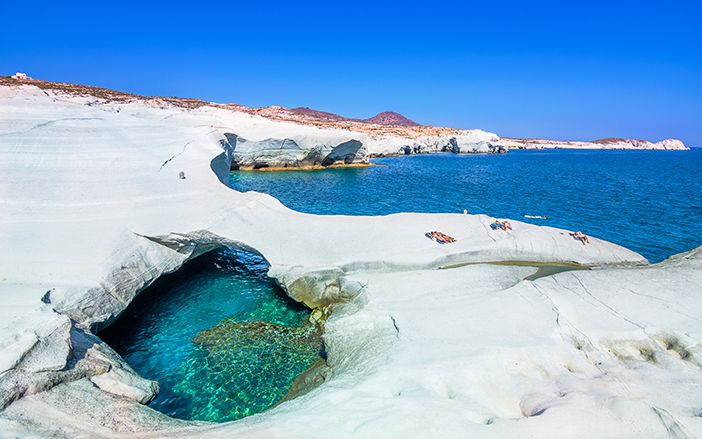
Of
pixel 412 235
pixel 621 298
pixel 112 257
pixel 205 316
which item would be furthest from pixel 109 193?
pixel 621 298

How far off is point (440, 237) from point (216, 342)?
896 centimetres

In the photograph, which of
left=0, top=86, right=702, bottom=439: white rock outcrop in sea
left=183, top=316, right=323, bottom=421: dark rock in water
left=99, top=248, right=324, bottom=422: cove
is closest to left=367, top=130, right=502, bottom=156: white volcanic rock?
left=0, top=86, right=702, bottom=439: white rock outcrop in sea

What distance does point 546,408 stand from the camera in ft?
23.0

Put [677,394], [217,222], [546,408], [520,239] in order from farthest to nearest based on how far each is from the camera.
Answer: [520,239], [217,222], [677,394], [546,408]

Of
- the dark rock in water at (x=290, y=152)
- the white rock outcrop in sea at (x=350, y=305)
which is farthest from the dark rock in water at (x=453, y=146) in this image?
the white rock outcrop in sea at (x=350, y=305)

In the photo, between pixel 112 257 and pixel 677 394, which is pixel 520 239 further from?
pixel 112 257

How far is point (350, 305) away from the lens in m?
12.1

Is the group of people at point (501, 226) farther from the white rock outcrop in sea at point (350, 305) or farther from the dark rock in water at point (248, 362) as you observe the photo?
the dark rock in water at point (248, 362)

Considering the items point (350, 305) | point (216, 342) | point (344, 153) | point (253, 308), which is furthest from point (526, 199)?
point (216, 342)

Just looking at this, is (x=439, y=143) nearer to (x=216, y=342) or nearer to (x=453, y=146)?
(x=453, y=146)

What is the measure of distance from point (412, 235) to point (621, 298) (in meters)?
7.15

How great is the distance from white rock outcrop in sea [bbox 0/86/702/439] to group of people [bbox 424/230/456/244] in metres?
0.44

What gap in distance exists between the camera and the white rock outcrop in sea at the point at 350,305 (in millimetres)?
6973

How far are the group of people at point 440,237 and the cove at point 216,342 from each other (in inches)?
224
